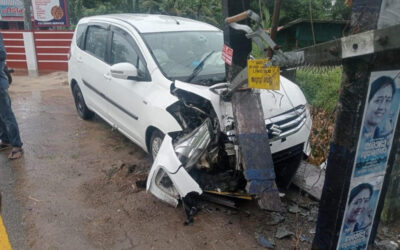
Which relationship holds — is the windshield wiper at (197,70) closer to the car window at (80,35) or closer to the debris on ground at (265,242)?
the debris on ground at (265,242)

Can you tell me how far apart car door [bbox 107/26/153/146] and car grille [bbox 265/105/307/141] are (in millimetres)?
1453

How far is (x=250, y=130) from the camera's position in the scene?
3.36 m

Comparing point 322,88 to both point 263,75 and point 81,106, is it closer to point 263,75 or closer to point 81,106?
point 81,106

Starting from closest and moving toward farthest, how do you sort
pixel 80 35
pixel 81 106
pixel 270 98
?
pixel 270 98, pixel 80 35, pixel 81 106

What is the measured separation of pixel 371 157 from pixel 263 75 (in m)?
0.83

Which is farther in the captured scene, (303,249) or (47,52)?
(47,52)

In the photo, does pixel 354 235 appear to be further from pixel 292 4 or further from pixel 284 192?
pixel 292 4

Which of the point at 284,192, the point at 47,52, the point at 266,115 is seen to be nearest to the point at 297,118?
the point at 266,115

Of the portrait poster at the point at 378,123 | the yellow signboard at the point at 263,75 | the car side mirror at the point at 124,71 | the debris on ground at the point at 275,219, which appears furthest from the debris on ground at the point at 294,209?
the car side mirror at the point at 124,71

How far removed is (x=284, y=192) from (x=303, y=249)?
94 cm

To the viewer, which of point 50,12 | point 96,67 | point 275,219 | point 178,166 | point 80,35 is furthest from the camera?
point 50,12

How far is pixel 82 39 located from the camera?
606cm

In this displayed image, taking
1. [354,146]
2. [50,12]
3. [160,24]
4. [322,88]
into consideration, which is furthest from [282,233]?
[50,12]

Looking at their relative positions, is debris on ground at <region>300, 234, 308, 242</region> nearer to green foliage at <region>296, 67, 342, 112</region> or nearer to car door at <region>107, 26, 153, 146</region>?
car door at <region>107, 26, 153, 146</region>
